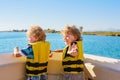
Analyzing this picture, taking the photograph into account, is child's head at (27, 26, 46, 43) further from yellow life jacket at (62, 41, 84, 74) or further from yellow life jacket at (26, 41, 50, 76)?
yellow life jacket at (62, 41, 84, 74)

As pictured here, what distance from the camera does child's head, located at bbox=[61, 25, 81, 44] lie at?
216 cm

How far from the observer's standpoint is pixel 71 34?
85.1 inches

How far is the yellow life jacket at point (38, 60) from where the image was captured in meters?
2.13

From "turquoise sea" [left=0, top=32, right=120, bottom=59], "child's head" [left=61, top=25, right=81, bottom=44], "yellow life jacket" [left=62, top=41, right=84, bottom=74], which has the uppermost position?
"child's head" [left=61, top=25, right=81, bottom=44]

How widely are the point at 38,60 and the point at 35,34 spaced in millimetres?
227

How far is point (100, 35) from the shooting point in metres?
16.3

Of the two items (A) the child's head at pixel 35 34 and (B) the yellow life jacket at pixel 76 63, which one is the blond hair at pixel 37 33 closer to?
(A) the child's head at pixel 35 34

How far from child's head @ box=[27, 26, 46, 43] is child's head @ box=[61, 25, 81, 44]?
0.69 feet

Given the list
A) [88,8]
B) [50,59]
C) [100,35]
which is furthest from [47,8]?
[50,59]

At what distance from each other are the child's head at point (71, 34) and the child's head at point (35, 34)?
21cm

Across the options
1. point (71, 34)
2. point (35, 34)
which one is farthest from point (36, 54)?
point (71, 34)

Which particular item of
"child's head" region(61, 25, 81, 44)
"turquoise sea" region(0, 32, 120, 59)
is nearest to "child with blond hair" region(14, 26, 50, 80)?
"child's head" region(61, 25, 81, 44)

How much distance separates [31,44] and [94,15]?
629 inches

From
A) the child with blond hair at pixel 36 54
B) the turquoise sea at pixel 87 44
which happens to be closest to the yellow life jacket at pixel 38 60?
the child with blond hair at pixel 36 54
